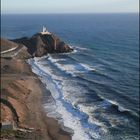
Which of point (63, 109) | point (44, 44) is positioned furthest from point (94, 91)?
point (44, 44)

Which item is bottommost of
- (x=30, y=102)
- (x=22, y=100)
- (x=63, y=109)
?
(x=63, y=109)

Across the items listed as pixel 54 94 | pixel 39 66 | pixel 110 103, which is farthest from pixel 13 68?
pixel 110 103

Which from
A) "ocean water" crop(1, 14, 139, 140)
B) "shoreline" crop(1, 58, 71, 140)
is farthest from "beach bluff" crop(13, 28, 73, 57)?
"shoreline" crop(1, 58, 71, 140)

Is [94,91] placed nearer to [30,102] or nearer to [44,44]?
[30,102]

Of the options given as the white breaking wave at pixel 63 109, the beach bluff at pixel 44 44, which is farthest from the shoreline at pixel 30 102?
the beach bluff at pixel 44 44

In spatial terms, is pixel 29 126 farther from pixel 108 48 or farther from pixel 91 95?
pixel 108 48

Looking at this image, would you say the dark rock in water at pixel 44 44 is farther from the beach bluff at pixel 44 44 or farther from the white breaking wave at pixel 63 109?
the white breaking wave at pixel 63 109
